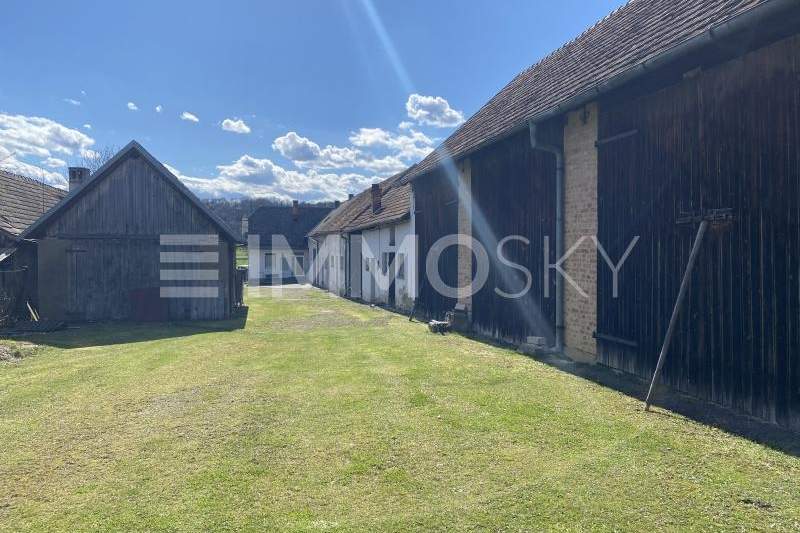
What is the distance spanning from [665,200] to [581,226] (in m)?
1.87

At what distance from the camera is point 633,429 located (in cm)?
493

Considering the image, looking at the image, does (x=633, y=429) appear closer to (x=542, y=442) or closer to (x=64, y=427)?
(x=542, y=442)

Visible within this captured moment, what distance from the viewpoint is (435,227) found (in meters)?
14.5

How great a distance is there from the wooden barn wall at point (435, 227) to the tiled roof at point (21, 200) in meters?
13.0

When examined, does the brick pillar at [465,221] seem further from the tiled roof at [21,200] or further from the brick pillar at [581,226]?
the tiled roof at [21,200]

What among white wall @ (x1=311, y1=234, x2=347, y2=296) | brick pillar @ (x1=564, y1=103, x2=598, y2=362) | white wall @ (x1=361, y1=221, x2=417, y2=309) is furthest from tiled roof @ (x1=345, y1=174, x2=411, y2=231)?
brick pillar @ (x1=564, y1=103, x2=598, y2=362)

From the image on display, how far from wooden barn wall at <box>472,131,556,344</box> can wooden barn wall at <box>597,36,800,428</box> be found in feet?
6.22

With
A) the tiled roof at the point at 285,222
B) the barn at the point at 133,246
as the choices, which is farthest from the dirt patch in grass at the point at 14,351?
the tiled roof at the point at 285,222

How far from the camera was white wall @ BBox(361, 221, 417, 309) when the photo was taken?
16.8 meters

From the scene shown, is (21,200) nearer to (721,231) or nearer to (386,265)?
(386,265)

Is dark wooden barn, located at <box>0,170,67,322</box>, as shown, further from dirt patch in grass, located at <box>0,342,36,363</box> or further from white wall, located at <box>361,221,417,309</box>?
white wall, located at <box>361,221,417,309</box>

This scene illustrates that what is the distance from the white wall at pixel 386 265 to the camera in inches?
659

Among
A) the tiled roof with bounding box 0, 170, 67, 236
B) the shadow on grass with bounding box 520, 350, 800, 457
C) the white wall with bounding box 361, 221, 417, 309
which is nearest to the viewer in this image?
the shadow on grass with bounding box 520, 350, 800, 457

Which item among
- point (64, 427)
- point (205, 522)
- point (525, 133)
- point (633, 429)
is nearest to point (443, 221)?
point (525, 133)
